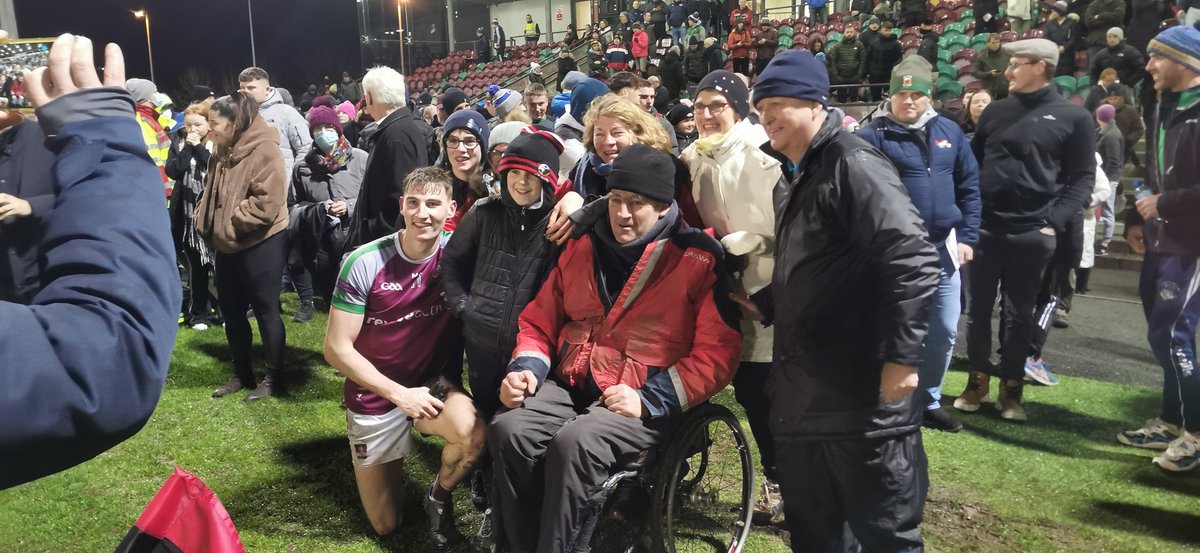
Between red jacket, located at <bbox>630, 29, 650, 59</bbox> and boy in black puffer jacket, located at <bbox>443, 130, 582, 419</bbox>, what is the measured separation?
14.4 metres

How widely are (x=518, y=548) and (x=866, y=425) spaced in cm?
123

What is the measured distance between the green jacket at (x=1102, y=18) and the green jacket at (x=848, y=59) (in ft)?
9.95

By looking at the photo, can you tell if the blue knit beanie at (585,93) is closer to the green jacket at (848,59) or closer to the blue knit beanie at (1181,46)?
the blue knit beanie at (1181,46)

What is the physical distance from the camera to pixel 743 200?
9.82 feet

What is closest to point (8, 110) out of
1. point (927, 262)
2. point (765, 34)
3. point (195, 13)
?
point (927, 262)

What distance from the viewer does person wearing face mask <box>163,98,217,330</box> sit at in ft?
18.9

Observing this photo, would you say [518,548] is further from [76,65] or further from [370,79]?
[370,79]

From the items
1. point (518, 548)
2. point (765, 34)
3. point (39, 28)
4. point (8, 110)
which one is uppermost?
point (39, 28)

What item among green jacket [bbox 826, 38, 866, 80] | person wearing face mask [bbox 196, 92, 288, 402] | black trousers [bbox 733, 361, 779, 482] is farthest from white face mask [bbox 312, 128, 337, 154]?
green jacket [bbox 826, 38, 866, 80]

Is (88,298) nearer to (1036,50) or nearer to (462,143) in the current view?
(462,143)

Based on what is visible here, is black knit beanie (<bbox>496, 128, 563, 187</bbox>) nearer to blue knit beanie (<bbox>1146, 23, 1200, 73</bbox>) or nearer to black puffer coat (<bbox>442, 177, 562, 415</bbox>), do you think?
black puffer coat (<bbox>442, 177, 562, 415</bbox>)

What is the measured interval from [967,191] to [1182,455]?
1.60 metres

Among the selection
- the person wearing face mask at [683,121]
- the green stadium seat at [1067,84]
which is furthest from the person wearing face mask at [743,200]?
the green stadium seat at [1067,84]

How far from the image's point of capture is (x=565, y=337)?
297 centimetres
